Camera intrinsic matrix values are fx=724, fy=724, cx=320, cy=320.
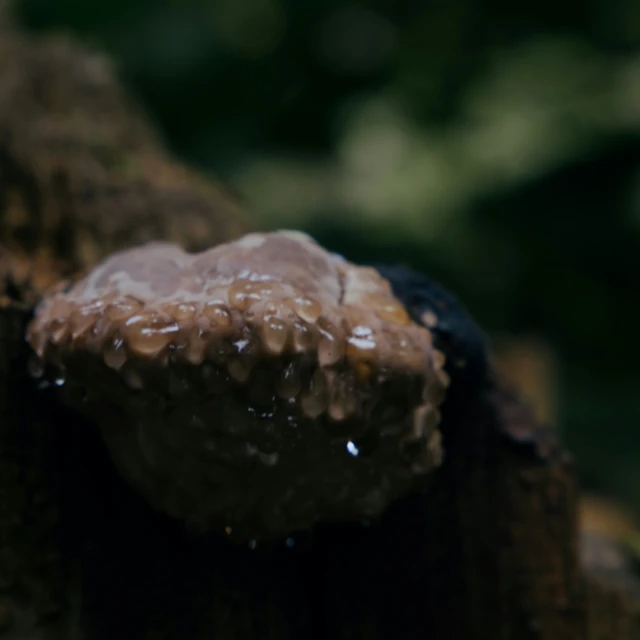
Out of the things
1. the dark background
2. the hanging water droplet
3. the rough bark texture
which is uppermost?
the hanging water droplet

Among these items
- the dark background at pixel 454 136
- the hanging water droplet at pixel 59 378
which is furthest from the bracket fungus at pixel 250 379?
the dark background at pixel 454 136

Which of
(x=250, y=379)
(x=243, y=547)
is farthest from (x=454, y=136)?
(x=250, y=379)

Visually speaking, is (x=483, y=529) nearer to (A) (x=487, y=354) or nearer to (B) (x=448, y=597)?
(B) (x=448, y=597)

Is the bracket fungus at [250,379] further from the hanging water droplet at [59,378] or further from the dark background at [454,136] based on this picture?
the dark background at [454,136]

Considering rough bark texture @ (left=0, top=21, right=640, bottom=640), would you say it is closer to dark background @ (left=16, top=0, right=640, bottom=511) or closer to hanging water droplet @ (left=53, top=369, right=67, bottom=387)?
hanging water droplet @ (left=53, top=369, right=67, bottom=387)

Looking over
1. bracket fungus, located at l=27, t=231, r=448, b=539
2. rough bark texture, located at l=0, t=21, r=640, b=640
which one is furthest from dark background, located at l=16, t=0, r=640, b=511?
bracket fungus, located at l=27, t=231, r=448, b=539

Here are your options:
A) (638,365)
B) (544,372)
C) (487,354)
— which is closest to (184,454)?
(487,354)
